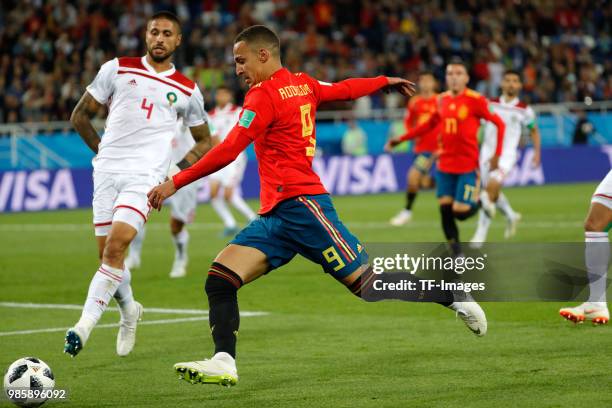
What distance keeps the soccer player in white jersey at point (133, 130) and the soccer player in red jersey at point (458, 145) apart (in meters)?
5.89

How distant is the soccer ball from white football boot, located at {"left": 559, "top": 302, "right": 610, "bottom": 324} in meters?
4.50

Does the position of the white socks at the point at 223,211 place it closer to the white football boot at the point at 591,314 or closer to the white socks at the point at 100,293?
the white football boot at the point at 591,314

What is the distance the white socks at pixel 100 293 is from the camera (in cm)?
817

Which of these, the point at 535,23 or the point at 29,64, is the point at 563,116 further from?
the point at 29,64

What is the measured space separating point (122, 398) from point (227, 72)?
23245 millimetres

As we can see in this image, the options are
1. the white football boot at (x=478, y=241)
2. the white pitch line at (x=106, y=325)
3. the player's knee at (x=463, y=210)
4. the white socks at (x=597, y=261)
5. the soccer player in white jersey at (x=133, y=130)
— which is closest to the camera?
the soccer player in white jersey at (x=133, y=130)

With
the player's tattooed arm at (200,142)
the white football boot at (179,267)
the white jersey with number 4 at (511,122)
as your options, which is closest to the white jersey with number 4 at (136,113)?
the player's tattooed arm at (200,142)

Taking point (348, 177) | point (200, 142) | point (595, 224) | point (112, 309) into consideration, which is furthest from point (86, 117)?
point (348, 177)

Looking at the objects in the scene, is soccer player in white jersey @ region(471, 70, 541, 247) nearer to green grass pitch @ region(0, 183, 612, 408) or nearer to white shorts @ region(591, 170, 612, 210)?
green grass pitch @ region(0, 183, 612, 408)

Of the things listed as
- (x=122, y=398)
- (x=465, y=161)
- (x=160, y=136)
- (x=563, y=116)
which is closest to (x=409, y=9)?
(x=563, y=116)

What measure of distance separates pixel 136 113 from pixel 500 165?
9.12 metres

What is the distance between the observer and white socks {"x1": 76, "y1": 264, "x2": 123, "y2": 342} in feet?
26.8

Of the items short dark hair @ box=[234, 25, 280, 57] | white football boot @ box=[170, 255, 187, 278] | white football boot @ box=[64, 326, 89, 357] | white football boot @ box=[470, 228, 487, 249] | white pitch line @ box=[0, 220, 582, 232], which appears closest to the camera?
short dark hair @ box=[234, 25, 280, 57]

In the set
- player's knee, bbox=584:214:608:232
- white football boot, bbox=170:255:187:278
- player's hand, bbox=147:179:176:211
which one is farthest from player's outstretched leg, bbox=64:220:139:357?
white football boot, bbox=170:255:187:278
